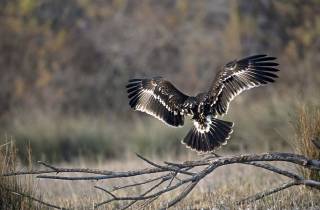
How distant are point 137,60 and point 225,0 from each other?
4198mm

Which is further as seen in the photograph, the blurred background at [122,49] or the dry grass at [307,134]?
the blurred background at [122,49]

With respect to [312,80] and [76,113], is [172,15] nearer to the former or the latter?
[76,113]

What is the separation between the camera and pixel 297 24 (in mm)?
23250

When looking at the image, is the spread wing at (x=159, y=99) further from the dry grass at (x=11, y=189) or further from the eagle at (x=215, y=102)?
the dry grass at (x=11, y=189)

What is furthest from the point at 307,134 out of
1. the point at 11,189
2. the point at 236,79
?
the point at 11,189

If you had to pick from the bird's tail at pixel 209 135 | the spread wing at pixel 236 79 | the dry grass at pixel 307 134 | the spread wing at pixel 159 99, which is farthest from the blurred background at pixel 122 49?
the dry grass at pixel 307 134

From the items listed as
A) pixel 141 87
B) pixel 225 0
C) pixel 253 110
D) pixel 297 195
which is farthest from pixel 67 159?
pixel 225 0

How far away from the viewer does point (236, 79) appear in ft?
25.7

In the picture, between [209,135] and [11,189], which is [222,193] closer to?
[209,135]

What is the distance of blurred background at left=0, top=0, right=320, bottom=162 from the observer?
64.9ft

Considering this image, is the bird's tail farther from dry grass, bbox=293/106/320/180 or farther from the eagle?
dry grass, bbox=293/106/320/180

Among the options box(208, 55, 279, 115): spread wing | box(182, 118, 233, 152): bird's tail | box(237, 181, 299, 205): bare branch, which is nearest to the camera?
box(237, 181, 299, 205): bare branch

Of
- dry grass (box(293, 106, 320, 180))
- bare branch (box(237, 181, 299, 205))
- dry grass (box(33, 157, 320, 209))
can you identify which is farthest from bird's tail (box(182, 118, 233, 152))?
bare branch (box(237, 181, 299, 205))

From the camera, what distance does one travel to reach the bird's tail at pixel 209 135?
25.4ft
